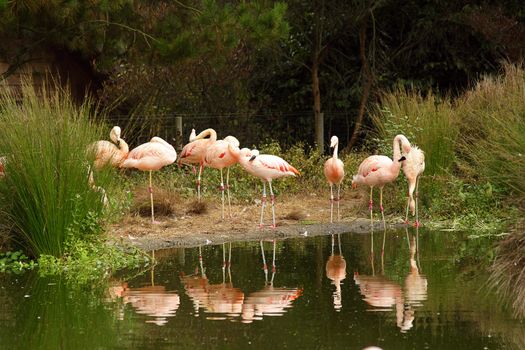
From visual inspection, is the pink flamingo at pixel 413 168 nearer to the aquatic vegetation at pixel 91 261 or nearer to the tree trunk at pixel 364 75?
the aquatic vegetation at pixel 91 261

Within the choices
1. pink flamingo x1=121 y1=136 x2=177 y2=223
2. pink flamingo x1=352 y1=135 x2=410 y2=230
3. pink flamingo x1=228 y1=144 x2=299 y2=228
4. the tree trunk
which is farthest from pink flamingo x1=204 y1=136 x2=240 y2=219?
the tree trunk

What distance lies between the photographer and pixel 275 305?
820cm

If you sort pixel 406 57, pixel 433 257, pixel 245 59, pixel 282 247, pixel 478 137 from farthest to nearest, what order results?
pixel 406 57, pixel 245 59, pixel 478 137, pixel 282 247, pixel 433 257

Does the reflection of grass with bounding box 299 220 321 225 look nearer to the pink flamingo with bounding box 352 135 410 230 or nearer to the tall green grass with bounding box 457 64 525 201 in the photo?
the pink flamingo with bounding box 352 135 410 230

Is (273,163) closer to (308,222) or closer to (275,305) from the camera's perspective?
(308,222)

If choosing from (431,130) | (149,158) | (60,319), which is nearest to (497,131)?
(431,130)

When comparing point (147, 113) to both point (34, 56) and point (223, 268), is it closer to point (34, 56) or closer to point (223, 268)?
point (34, 56)

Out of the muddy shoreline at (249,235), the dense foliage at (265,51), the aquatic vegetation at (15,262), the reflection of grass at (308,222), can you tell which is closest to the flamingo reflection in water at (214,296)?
the aquatic vegetation at (15,262)

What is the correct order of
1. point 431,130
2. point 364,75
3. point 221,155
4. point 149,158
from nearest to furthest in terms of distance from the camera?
point 149,158 < point 221,155 < point 431,130 < point 364,75

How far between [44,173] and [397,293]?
334 centimetres

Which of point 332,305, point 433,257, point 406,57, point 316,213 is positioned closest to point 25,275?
point 332,305

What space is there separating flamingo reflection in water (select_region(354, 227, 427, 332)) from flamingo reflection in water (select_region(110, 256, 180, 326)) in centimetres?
149

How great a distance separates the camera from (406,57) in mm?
20719

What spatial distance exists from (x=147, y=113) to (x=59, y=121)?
7.40 m
